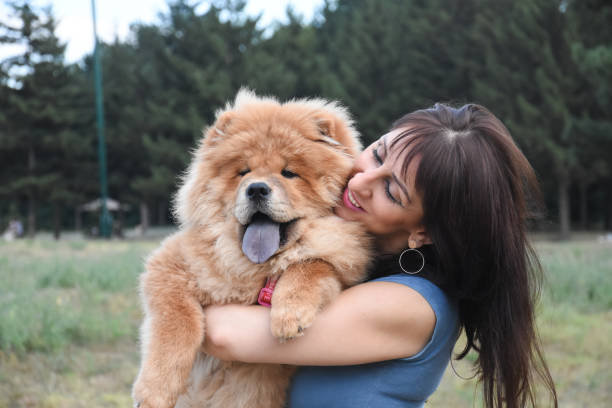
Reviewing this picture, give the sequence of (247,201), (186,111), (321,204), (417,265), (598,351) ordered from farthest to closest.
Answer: (186,111), (598,351), (321,204), (247,201), (417,265)

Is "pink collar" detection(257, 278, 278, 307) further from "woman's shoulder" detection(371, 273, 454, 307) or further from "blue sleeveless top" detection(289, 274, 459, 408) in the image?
"woman's shoulder" detection(371, 273, 454, 307)

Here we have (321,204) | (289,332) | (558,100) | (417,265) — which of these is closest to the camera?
(289,332)

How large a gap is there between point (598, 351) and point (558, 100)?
631 inches

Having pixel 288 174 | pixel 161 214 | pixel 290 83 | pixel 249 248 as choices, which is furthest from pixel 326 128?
pixel 161 214

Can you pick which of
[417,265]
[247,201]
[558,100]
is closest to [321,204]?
[247,201]

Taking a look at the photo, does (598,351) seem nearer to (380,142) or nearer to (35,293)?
(380,142)

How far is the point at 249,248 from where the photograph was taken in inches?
78.7

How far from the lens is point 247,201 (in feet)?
6.66

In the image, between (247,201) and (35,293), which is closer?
(247,201)

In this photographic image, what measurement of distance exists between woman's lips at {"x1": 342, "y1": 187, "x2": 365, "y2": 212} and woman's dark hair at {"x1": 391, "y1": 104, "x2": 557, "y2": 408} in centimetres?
29

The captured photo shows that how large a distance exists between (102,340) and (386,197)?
3509mm

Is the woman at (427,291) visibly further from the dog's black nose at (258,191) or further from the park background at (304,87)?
the park background at (304,87)

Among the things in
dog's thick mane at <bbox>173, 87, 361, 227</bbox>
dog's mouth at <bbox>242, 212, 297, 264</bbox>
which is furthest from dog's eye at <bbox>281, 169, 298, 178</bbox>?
dog's thick mane at <bbox>173, 87, 361, 227</bbox>

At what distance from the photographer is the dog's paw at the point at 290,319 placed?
165cm
